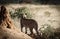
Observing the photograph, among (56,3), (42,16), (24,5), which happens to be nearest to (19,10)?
(24,5)

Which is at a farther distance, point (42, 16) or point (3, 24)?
point (42, 16)

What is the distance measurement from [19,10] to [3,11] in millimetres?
343

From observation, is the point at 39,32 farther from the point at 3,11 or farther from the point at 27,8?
the point at 3,11

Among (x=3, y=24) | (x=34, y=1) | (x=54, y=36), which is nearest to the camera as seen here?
(x=3, y=24)

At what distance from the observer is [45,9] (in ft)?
5.66

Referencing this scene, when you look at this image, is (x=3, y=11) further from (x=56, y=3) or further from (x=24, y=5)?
(x=56, y=3)

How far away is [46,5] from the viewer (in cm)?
175

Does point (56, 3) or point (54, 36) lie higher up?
point (56, 3)

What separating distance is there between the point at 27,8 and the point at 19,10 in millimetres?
72

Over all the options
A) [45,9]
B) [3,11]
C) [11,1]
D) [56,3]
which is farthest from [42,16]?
[3,11]

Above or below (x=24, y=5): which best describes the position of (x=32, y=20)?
below

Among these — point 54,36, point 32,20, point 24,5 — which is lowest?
point 54,36

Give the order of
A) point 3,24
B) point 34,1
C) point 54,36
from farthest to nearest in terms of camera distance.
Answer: point 34,1
point 54,36
point 3,24

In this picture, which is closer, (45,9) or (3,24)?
(3,24)
